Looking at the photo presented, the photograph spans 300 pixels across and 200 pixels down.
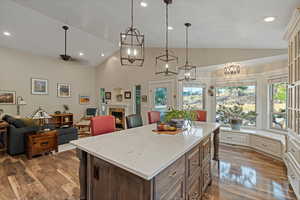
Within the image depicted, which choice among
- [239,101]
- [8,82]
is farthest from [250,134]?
[8,82]

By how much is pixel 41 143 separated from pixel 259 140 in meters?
5.29

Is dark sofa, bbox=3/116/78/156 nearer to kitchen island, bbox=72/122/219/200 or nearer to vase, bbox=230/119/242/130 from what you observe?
kitchen island, bbox=72/122/219/200

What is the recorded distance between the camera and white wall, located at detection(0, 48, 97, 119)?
5582 millimetres

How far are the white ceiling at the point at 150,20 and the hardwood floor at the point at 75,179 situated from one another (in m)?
2.54

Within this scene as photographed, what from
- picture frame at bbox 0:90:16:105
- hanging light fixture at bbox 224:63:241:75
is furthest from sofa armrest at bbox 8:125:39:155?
hanging light fixture at bbox 224:63:241:75

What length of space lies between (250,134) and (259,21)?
285cm

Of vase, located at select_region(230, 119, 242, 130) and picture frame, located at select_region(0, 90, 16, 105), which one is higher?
picture frame, located at select_region(0, 90, 16, 105)

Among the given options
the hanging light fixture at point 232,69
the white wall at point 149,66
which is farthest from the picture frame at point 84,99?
the hanging light fixture at point 232,69

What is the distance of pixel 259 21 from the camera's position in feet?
Result: 8.16

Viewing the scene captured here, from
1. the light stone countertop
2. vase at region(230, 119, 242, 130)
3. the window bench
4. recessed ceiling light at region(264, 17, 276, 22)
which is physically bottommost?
the window bench

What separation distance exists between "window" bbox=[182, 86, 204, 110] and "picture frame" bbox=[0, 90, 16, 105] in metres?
6.09

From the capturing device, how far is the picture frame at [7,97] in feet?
17.7

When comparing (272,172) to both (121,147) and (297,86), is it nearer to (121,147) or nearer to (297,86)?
(297,86)

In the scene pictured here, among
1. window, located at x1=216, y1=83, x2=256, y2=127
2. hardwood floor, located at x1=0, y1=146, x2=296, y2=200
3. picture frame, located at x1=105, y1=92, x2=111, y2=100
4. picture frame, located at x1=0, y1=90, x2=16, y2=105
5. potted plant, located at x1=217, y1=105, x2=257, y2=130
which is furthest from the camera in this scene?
picture frame, located at x1=105, y1=92, x2=111, y2=100
